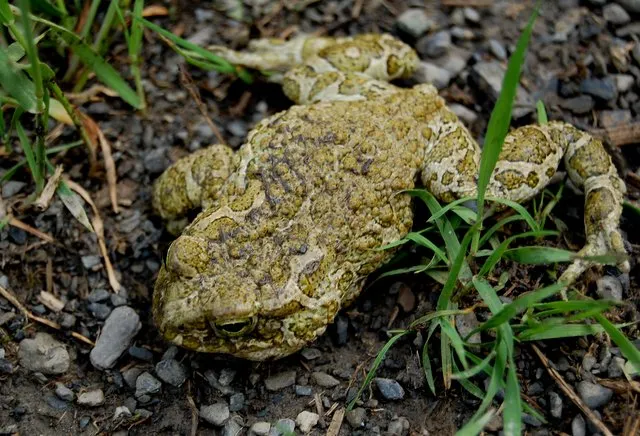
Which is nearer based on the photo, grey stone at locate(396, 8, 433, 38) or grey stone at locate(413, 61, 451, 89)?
grey stone at locate(413, 61, 451, 89)

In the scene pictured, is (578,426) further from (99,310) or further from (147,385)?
(99,310)

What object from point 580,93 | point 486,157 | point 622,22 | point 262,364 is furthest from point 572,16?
point 262,364

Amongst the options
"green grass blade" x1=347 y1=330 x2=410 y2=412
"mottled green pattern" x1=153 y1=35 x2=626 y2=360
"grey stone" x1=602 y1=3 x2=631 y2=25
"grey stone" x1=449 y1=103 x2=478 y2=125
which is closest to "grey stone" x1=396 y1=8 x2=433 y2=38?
"grey stone" x1=449 y1=103 x2=478 y2=125

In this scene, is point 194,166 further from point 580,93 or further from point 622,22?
point 622,22

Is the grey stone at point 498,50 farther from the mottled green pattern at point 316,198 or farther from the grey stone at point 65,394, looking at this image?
the grey stone at point 65,394

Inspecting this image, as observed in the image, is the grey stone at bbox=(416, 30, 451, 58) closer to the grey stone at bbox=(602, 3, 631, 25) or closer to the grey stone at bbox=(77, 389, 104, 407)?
the grey stone at bbox=(602, 3, 631, 25)

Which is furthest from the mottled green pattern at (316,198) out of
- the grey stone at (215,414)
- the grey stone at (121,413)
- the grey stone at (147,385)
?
the grey stone at (121,413)
